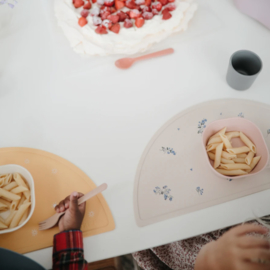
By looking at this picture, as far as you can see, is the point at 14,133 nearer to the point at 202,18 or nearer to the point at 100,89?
the point at 100,89

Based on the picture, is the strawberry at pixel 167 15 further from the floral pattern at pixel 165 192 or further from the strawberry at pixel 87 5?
the floral pattern at pixel 165 192

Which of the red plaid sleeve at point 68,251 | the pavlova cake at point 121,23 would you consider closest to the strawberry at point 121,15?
the pavlova cake at point 121,23

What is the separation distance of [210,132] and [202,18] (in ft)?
1.51

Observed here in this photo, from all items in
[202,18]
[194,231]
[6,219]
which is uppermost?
[202,18]

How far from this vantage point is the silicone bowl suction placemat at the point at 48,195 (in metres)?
0.67

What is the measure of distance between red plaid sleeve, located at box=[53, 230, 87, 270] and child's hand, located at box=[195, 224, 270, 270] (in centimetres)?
28

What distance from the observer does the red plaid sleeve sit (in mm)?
621

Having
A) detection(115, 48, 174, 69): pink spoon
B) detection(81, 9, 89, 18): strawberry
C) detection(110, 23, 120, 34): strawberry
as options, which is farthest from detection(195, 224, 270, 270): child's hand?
detection(81, 9, 89, 18): strawberry

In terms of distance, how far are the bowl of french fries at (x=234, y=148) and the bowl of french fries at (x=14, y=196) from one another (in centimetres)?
47

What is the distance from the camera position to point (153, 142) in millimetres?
757

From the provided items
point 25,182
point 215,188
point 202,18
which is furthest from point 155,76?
point 25,182

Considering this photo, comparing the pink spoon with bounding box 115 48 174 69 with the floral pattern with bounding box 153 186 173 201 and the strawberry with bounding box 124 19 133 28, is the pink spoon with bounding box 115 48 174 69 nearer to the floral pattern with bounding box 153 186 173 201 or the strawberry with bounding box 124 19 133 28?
the strawberry with bounding box 124 19 133 28

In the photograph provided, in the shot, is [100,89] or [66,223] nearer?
[66,223]

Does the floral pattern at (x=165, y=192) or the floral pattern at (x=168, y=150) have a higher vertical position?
the floral pattern at (x=168, y=150)
